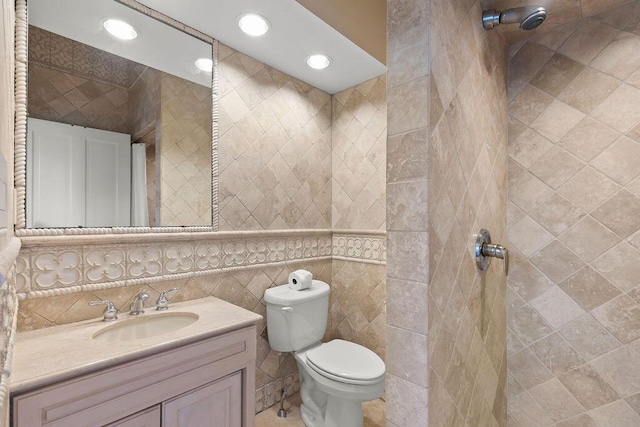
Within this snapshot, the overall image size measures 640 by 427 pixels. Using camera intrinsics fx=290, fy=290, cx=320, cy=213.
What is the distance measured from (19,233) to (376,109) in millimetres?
2023

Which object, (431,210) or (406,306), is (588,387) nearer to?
(406,306)

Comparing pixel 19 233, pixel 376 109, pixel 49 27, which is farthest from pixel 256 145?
pixel 19 233

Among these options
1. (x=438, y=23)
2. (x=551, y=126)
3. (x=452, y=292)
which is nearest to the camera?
(x=438, y=23)

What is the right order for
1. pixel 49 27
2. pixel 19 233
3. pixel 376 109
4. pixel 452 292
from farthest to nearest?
pixel 376 109
pixel 49 27
pixel 19 233
pixel 452 292

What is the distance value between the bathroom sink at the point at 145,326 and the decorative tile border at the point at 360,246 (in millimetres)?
1197

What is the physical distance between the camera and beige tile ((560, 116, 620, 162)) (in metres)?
1.31

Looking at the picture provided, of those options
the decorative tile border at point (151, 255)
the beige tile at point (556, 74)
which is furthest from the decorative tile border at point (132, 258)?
the beige tile at point (556, 74)

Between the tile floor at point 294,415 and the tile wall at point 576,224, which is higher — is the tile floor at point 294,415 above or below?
below

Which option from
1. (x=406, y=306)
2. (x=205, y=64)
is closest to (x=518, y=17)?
(x=406, y=306)

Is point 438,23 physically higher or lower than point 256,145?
higher

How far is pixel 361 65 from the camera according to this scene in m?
1.94

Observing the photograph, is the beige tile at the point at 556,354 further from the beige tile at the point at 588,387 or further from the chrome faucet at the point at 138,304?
the chrome faucet at the point at 138,304

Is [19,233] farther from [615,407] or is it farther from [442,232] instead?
[615,407]

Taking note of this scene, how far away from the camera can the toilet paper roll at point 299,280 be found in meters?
1.87
